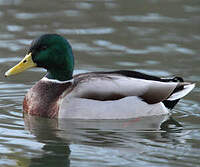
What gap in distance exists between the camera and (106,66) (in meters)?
12.5

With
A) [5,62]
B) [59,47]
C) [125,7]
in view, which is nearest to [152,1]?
[125,7]

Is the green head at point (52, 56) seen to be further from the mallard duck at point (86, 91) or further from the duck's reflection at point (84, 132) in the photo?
the duck's reflection at point (84, 132)

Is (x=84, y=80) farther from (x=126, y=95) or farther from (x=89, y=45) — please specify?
(x=89, y=45)

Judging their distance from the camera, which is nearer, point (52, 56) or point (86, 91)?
point (86, 91)

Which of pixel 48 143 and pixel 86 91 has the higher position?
pixel 86 91

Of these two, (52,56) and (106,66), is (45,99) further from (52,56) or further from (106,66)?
(106,66)

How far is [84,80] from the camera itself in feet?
33.4

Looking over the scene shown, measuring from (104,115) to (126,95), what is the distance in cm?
40

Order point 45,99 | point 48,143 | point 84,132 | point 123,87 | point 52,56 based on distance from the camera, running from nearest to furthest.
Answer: point 48,143 < point 84,132 < point 123,87 < point 45,99 < point 52,56

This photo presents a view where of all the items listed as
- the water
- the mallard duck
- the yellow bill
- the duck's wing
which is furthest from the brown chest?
the yellow bill

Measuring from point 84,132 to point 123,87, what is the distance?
94 centimetres

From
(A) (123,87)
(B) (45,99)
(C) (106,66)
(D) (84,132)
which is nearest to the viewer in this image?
(D) (84,132)

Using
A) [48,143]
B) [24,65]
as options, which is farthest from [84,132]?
[24,65]

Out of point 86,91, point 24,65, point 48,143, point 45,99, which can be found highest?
point 24,65
